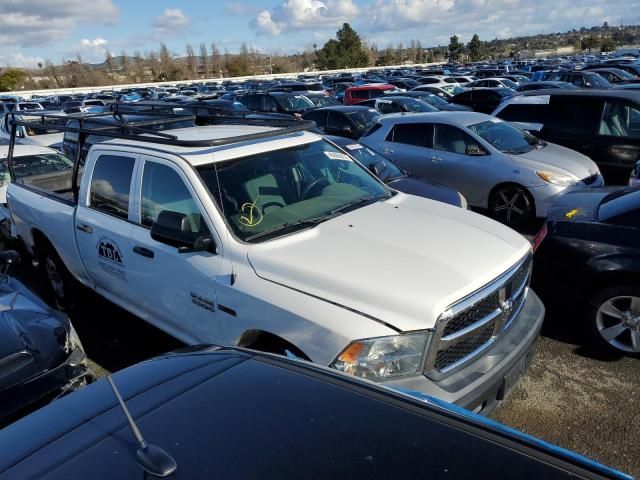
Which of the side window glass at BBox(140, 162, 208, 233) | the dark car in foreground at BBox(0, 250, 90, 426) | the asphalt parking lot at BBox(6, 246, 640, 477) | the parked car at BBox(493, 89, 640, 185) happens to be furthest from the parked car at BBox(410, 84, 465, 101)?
the dark car in foreground at BBox(0, 250, 90, 426)

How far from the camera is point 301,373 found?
6.18 feet

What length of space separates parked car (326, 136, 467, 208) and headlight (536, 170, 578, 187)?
124 centimetres

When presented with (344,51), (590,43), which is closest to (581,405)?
(344,51)

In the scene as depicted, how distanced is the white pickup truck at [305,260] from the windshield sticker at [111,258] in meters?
0.02

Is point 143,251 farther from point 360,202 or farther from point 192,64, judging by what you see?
point 192,64


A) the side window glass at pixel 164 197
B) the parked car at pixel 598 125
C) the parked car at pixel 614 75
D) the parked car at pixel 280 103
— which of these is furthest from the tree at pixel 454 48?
the side window glass at pixel 164 197

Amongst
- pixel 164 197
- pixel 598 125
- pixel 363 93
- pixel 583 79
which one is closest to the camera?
pixel 164 197

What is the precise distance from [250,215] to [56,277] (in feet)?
11.1

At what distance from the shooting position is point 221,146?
11.9 ft

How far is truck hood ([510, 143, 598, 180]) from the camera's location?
7.07 m

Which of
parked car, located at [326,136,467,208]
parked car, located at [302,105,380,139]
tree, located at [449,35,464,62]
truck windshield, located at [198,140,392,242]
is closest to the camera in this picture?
truck windshield, located at [198,140,392,242]

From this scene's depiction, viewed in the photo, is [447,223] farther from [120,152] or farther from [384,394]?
[120,152]

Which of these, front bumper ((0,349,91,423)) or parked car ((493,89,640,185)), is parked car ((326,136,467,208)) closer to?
parked car ((493,89,640,185))

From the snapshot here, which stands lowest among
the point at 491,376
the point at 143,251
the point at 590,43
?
the point at 491,376
